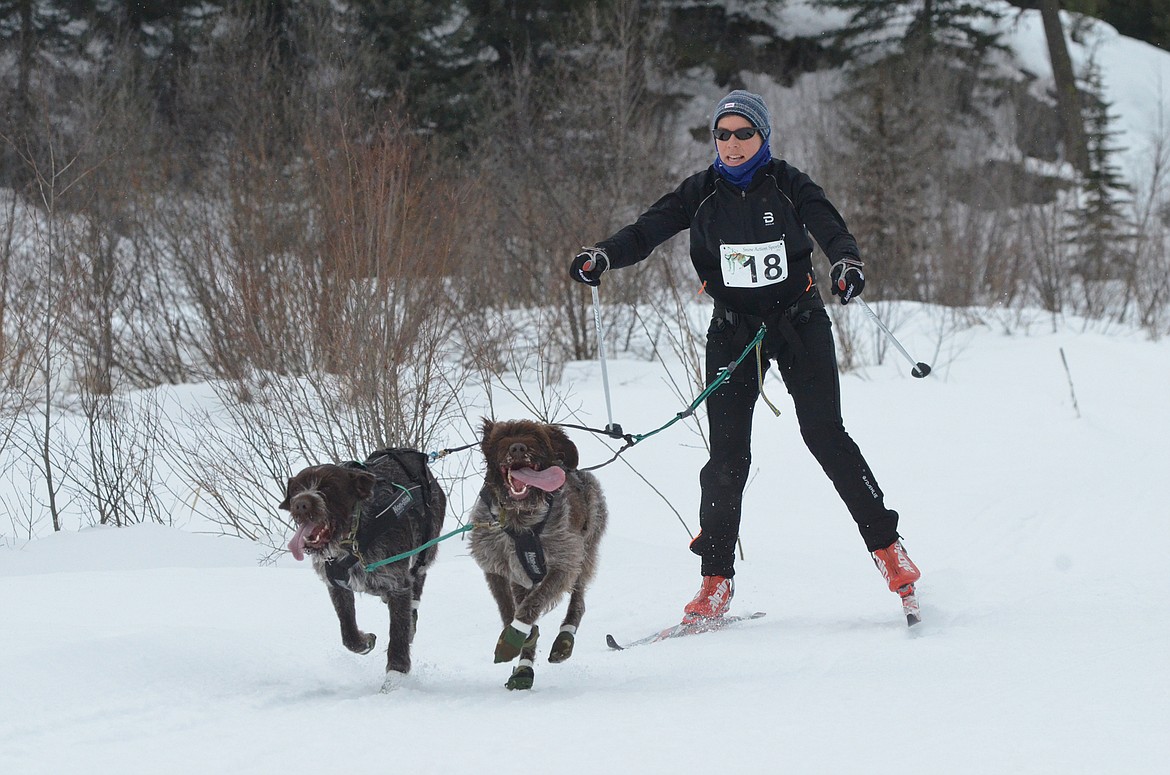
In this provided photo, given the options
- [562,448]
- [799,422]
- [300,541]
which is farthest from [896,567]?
[300,541]

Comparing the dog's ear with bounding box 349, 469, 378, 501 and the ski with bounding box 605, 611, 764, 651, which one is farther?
the ski with bounding box 605, 611, 764, 651

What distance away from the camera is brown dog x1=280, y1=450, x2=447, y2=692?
3.51m

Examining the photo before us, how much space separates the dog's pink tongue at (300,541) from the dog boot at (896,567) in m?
2.13

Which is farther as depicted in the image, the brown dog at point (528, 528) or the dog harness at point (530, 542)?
the dog harness at point (530, 542)

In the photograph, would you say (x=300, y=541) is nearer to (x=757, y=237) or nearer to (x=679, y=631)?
(x=679, y=631)

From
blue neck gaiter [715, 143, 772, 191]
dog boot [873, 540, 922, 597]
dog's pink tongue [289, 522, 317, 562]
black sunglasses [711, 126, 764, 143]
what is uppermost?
black sunglasses [711, 126, 764, 143]

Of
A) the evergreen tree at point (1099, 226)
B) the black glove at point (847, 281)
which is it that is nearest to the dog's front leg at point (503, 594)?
the black glove at point (847, 281)

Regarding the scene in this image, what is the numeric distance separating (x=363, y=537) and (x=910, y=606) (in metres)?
2.01

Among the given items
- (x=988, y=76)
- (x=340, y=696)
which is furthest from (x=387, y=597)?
(x=988, y=76)

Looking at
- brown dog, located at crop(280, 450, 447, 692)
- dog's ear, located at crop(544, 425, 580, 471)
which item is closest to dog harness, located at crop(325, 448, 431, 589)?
brown dog, located at crop(280, 450, 447, 692)

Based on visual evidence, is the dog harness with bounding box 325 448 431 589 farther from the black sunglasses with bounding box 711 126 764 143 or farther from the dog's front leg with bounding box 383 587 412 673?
the black sunglasses with bounding box 711 126 764 143

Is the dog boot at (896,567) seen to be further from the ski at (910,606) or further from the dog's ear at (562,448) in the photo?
the dog's ear at (562,448)

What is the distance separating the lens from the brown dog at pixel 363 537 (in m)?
3.51

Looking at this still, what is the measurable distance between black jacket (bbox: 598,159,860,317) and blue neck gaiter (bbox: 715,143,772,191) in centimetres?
2
